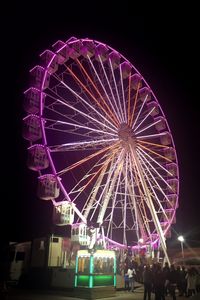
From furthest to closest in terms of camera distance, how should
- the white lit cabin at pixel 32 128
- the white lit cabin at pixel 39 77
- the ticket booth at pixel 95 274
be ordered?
the white lit cabin at pixel 39 77, the white lit cabin at pixel 32 128, the ticket booth at pixel 95 274

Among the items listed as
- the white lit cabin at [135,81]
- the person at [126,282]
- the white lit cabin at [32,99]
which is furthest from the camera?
the white lit cabin at [135,81]

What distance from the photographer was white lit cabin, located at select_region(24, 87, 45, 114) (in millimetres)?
20141

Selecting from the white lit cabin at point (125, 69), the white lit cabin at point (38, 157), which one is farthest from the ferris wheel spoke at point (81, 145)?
the white lit cabin at point (125, 69)

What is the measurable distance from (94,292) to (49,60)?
13.7 metres

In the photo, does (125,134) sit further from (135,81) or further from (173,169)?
(173,169)

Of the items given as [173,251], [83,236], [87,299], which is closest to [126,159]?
[83,236]

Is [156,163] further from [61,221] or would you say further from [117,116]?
[61,221]

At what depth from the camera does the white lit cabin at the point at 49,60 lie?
21562mm

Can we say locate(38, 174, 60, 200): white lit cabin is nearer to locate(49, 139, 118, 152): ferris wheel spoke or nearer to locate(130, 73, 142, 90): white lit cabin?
locate(49, 139, 118, 152): ferris wheel spoke

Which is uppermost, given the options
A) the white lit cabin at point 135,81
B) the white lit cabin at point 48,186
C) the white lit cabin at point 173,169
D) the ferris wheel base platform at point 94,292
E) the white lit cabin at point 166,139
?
the white lit cabin at point 135,81

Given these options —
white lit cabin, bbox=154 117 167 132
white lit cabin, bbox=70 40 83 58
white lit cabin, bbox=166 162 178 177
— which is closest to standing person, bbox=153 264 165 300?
white lit cabin, bbox=166 162 178 177

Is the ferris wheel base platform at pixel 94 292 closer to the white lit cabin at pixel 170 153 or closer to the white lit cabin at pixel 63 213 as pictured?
the white lit cabin at pixel 63 213

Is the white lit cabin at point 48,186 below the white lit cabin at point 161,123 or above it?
below

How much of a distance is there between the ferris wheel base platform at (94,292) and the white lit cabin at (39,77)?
1149 cm
